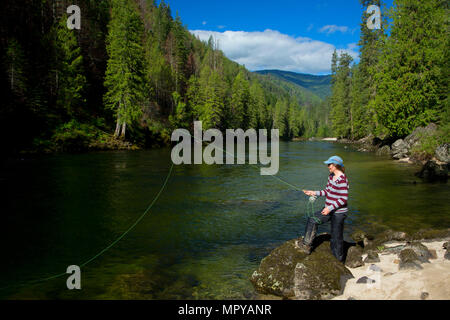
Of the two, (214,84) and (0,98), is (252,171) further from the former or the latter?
(214,84)

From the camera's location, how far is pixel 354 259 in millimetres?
7844

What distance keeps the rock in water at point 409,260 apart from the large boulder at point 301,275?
1.16 m

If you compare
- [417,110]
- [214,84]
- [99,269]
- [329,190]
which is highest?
[214,84]

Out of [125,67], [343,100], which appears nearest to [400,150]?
[125,67]

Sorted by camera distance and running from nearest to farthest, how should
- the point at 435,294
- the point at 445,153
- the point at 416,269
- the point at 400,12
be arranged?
the point at 435,294 → the point at 416,269 → the point at 445,153 → the point at 400,12

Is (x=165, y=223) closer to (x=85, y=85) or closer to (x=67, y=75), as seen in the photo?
(x=67, y=75)

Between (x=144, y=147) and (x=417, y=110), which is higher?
(x=417, y=110)

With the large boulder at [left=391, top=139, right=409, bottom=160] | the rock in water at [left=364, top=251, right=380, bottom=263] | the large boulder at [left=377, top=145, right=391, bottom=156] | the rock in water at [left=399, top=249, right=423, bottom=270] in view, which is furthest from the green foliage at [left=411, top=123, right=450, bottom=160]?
the rock in water at [left=399, top=249, right=423, bottom=270]

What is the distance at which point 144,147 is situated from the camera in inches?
1826

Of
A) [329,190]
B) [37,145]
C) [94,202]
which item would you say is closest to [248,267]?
[329,190]

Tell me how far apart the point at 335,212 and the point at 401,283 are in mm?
2023

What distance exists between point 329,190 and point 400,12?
121 ft

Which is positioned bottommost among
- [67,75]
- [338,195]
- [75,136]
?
[338,195]

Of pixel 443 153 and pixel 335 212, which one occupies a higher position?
pixel 443 153
